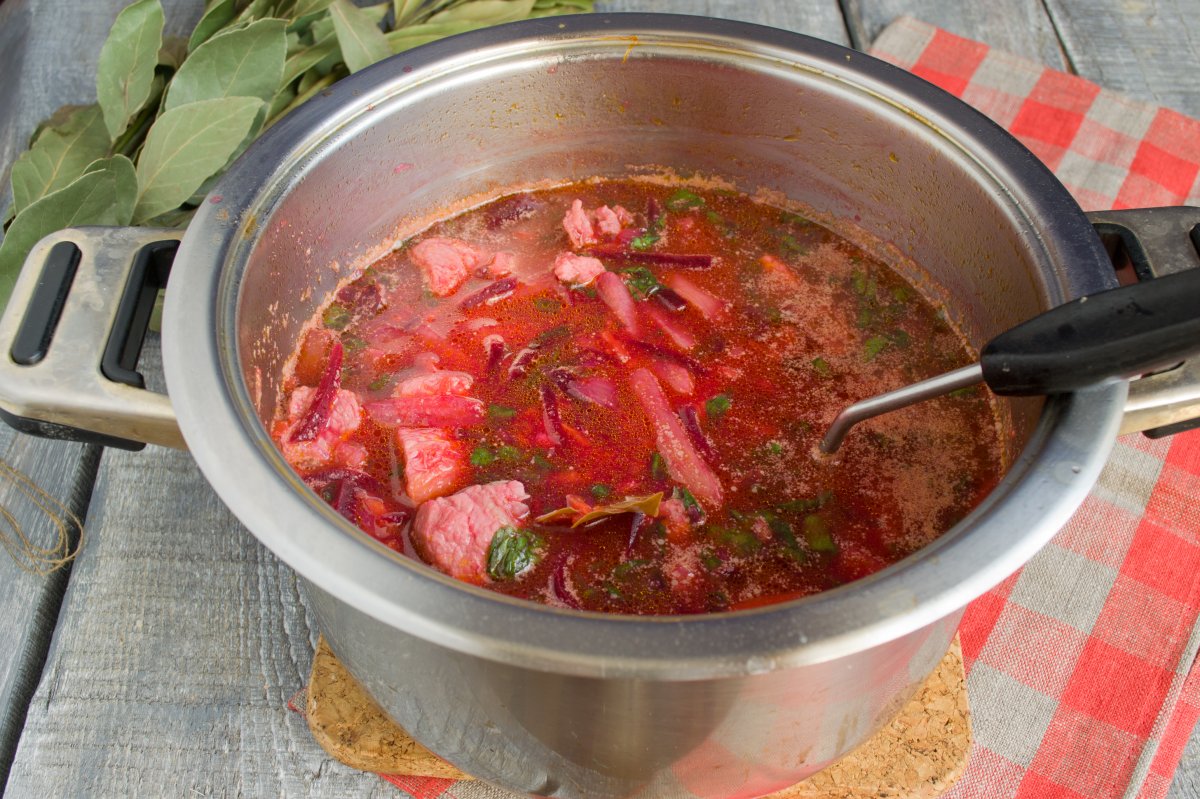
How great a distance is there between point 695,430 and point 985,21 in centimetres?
186

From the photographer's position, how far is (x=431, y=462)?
64.6 inches

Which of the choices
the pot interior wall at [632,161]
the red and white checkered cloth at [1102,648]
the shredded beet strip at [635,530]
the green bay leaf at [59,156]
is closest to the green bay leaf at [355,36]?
the pot interior wall at [632,161]

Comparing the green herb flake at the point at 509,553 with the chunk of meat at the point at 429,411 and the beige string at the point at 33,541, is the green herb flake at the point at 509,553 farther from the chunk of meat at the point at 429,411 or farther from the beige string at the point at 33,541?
the beige string at the point at 33,541

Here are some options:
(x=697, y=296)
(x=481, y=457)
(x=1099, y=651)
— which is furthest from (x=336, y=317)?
(x=1099, y=651)

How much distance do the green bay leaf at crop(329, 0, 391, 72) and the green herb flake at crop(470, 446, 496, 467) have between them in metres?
0.95

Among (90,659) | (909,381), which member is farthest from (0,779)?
(909,381)

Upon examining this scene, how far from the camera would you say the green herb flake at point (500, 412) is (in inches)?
68.4

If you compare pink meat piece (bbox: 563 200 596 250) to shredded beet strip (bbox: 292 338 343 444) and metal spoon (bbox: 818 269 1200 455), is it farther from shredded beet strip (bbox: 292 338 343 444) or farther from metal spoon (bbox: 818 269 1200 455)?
metal spoon (bbox: 818 269 1200 455)

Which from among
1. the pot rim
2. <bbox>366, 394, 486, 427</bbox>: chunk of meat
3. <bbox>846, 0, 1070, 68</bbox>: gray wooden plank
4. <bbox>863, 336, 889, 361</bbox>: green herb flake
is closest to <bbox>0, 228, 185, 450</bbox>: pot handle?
the pot rim

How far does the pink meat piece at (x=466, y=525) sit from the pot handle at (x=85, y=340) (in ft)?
1.21

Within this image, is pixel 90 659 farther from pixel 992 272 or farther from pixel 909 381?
pixel 992 272

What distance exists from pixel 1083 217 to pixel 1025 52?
63.4 inches

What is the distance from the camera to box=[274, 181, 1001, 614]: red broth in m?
1.54

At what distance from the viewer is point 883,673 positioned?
4.14ft
